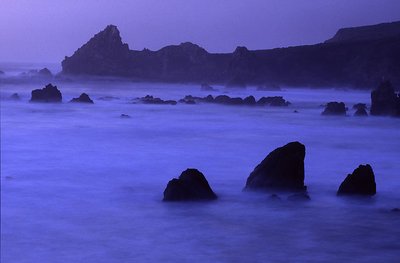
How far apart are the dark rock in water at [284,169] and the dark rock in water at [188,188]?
133 cm

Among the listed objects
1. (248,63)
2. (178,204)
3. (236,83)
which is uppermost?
(248,63)

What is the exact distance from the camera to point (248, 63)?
73.6 meters

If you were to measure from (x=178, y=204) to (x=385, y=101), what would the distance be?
88.5ft

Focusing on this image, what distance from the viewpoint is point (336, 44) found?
85.7 m

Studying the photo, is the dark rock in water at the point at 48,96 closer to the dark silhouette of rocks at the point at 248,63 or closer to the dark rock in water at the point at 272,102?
the dark rock in water at the point at 272,102

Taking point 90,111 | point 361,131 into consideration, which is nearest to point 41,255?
point 361,131

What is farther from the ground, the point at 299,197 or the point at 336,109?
the point at 336,109

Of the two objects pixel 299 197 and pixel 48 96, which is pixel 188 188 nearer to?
pixel 299 197

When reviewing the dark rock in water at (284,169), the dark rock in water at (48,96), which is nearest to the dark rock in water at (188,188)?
the dark rock in water at (284,169)

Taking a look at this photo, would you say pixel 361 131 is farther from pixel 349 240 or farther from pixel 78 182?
pixel 349 240

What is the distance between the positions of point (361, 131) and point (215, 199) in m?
18.9

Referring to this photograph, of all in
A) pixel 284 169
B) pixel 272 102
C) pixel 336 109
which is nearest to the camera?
pixel 284 169

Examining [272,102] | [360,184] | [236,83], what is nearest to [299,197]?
[360,184]

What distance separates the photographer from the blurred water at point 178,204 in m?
9.29
